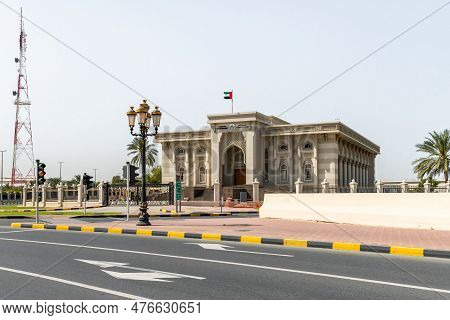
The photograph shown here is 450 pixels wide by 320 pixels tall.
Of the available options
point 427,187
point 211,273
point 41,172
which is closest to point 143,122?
point 41,172

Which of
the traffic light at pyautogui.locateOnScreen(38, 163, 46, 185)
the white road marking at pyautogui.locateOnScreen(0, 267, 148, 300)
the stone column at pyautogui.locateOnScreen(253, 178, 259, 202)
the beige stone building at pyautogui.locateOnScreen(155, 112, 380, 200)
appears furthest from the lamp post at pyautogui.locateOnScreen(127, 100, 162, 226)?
the beige stone building at pyautogui.locateOnScreen(155, 112, 380, 200)

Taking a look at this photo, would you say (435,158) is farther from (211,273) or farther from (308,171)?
(211,273)

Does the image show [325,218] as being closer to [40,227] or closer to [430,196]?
[430,196]

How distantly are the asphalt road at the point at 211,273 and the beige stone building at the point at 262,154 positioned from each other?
42131 mm

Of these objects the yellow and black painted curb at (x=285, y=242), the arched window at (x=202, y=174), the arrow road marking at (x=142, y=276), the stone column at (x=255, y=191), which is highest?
the arched window at (x=202, y=174)

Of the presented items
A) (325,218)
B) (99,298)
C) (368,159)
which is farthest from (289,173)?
(99,298)

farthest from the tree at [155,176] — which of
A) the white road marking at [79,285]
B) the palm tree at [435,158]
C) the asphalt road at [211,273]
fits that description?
the white road marking at [79,285]

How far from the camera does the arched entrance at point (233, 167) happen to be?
60619mm

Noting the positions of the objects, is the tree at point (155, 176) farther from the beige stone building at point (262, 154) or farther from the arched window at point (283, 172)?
the arched window at point (283, 172)

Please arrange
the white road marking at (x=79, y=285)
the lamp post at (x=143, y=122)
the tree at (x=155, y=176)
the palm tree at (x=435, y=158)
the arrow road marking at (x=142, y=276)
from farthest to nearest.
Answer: the tree at (x=155, y=176)
the palm tree at (x=435, y=158)
the lamp post at (x=143, y=122)
the arrow road marking at (x=142, y=276)
the white road marking at (x=79, y=285)

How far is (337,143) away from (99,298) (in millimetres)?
53788

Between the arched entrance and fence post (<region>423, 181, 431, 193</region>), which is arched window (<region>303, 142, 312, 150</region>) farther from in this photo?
fence post (<region>423, 181, 431, 193</region>)

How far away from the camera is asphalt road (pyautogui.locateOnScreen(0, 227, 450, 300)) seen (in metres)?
6.66

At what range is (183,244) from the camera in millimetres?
13078
